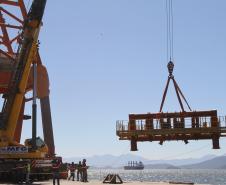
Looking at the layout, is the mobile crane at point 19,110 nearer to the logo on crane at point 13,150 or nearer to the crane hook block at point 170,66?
the logo on crane at point 13,150

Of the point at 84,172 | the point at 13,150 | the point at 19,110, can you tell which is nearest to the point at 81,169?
the point at 84,172

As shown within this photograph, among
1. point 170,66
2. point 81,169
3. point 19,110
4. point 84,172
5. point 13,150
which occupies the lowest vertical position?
point 84,172

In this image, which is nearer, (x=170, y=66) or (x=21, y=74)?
(x=170, y=66)

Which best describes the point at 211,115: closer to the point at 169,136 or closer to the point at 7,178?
the point at 169,136

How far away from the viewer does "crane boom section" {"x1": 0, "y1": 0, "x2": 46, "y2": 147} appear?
3134 centimetres

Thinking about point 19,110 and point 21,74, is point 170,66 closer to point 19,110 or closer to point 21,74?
point 21,74

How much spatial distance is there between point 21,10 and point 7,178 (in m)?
21.2

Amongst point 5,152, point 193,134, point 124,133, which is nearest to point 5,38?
point 5,152

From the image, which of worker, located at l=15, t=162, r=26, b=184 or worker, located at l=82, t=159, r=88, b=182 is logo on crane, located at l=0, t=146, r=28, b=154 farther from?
worker, located at l=82, t=159, r=88, b=182

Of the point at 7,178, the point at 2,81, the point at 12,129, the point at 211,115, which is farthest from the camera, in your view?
the point at 2,81

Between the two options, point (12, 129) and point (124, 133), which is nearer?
point (124, 133)

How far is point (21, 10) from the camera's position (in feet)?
147

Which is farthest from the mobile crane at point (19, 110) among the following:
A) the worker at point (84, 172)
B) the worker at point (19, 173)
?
the worker at point (84, 172)

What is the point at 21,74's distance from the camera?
31984 millimetres
